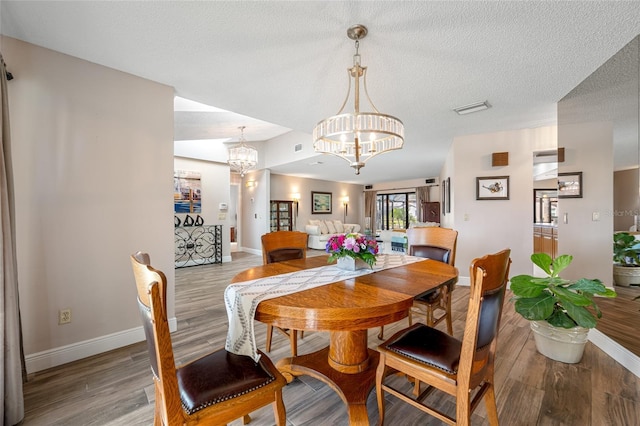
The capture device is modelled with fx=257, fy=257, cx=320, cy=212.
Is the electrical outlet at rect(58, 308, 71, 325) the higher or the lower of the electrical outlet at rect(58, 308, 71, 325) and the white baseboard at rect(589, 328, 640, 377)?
the higher

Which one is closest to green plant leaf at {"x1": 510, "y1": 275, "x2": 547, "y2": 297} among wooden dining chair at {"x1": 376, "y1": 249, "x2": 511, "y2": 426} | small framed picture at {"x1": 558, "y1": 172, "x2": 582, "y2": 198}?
wooden dining chair at {"x1": 376, "y1": 249, "x2": 511, "y2": 426}

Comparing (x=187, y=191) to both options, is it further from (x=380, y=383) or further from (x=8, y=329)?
(x=380, y=383)

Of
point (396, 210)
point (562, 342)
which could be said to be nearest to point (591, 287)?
point (562, 342)

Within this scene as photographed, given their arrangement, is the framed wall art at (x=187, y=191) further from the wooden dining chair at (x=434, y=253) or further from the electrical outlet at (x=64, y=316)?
the wooden dining chair at (x=434, y=253)

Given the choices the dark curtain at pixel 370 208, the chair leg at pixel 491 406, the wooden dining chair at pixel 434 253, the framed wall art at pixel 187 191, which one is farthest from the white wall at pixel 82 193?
the dark curtain at pixel 370 208

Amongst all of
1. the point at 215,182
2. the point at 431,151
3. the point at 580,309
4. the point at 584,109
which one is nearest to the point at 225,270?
the point at 215,182

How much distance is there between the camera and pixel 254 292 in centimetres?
130

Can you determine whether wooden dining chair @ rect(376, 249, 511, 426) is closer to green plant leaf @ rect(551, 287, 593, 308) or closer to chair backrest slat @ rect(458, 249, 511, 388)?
chair backrest slat @ rect(458, 249, 511, 388)

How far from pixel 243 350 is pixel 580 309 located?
233 centimetres

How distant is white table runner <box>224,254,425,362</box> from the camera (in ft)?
3.83

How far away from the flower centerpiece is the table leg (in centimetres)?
47

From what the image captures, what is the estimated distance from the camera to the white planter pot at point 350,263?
1.77 metres

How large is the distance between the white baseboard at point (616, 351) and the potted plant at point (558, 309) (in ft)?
0.92

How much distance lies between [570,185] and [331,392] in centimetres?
313
